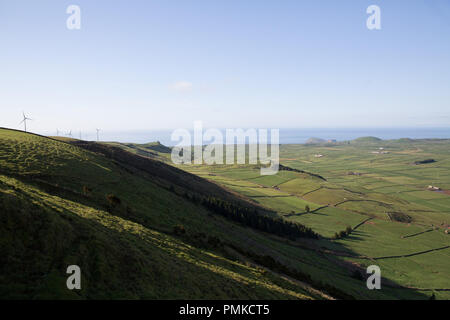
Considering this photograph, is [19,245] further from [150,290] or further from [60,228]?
[150,290]

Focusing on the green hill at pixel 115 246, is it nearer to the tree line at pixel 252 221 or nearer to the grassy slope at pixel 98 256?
the grassy slope at pixel 98 256

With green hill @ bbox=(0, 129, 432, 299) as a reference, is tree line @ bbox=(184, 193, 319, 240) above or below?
below

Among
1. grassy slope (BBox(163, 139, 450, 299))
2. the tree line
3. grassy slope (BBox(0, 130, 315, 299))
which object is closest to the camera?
grassy slope (BBox(0, 130, 315, 299))

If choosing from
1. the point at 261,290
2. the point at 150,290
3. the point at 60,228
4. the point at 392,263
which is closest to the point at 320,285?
the point at 261,290

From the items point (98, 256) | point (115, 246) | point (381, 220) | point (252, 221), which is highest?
point (98, 256)

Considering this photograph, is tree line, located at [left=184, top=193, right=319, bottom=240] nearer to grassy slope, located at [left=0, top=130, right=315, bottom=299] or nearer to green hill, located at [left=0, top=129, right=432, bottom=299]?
Answer: green hill, located at [left=0, top=129, right=432, bottom=299]

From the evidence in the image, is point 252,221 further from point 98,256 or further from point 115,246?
point 98,256

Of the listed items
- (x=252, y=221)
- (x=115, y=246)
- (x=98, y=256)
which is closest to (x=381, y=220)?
(x=252, y=221)

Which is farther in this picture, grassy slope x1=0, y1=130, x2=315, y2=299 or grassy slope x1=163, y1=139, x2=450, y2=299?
grassy slope x1=163, y1=139, x2=450, y2=299

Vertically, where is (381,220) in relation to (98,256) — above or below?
below

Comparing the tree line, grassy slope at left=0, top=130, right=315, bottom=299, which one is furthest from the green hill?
the tree line
